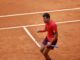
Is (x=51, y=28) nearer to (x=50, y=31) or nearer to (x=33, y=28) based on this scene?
(x=50, y=31)

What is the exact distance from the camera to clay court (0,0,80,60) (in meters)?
7.43

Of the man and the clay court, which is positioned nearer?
the man

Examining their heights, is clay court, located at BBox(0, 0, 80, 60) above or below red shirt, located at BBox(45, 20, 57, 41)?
below

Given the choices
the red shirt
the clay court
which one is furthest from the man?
the clay court

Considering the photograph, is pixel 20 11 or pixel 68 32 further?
pixel 20 11

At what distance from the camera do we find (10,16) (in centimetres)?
1059

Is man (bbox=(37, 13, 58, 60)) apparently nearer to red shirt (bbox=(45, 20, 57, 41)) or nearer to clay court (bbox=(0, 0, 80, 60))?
red shirt (bbox=(45, 20, 57, 41))

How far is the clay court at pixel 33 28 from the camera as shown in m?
7.43

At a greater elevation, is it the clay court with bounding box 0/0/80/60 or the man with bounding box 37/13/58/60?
the man with bounding box 37/13/58/60

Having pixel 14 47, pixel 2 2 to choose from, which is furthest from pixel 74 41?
pixel 2 2

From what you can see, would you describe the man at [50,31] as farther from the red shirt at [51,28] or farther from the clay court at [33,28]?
the clay court at [33,28]

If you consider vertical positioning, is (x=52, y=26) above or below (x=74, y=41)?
above

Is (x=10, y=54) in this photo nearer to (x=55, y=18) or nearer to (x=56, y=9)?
(x=55, y=18)

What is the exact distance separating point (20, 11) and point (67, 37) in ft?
12.4
